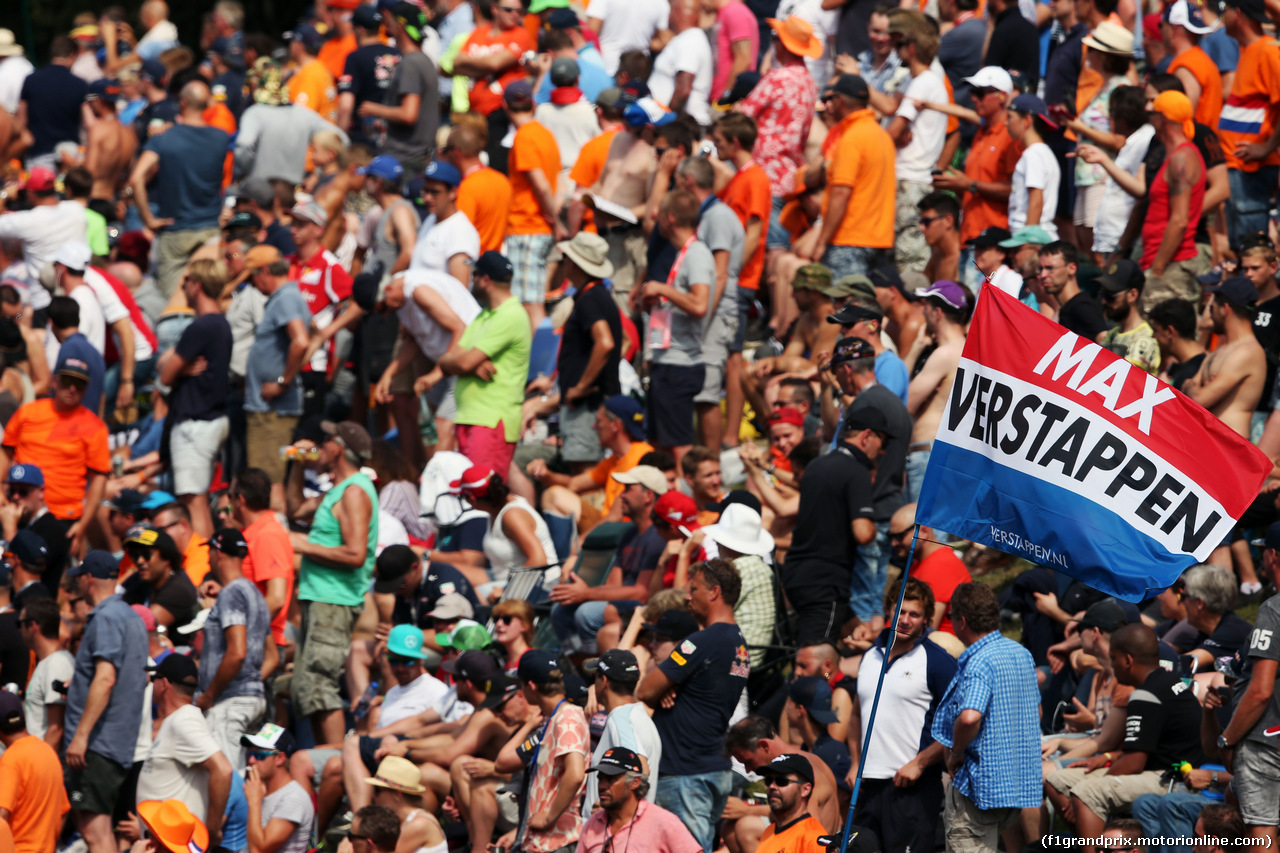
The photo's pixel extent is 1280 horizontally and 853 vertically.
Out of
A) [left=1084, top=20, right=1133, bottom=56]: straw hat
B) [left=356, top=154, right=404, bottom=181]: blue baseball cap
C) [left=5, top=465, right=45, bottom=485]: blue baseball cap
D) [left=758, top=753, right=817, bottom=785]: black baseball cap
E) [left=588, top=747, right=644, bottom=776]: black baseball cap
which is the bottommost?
[left=5, top=465, right=45, bottom=485]: blue baseball cap

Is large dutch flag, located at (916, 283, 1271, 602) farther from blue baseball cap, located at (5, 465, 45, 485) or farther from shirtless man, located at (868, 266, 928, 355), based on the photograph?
blue baseball cap, located at (5, 465, 45, 485)

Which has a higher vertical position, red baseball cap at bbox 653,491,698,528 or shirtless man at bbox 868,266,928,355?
shirtless man at bbox 868,266,928,355

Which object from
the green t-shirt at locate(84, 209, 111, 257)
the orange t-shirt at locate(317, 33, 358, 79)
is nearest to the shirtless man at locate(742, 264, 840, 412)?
the green t-shirt at locate(84, 209, 111, 257)

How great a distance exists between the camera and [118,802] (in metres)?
10.1

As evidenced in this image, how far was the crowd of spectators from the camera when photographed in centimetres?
830

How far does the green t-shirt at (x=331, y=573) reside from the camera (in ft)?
35.4

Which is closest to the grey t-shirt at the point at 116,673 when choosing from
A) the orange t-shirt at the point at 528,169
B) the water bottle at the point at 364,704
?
the water bottle at the point at 364,704

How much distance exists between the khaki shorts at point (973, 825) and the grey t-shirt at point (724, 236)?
5.46 meters

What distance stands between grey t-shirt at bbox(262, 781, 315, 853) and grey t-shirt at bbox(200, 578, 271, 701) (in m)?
0.82

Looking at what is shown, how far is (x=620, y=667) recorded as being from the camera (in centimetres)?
827

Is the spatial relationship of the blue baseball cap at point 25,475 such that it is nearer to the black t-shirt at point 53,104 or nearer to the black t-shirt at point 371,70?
the black t-shirt at point 371,70

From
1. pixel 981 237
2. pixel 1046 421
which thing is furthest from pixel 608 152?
pixel 1046 421

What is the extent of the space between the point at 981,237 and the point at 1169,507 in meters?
4.90

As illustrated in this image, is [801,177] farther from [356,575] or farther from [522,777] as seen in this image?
[522,777]
